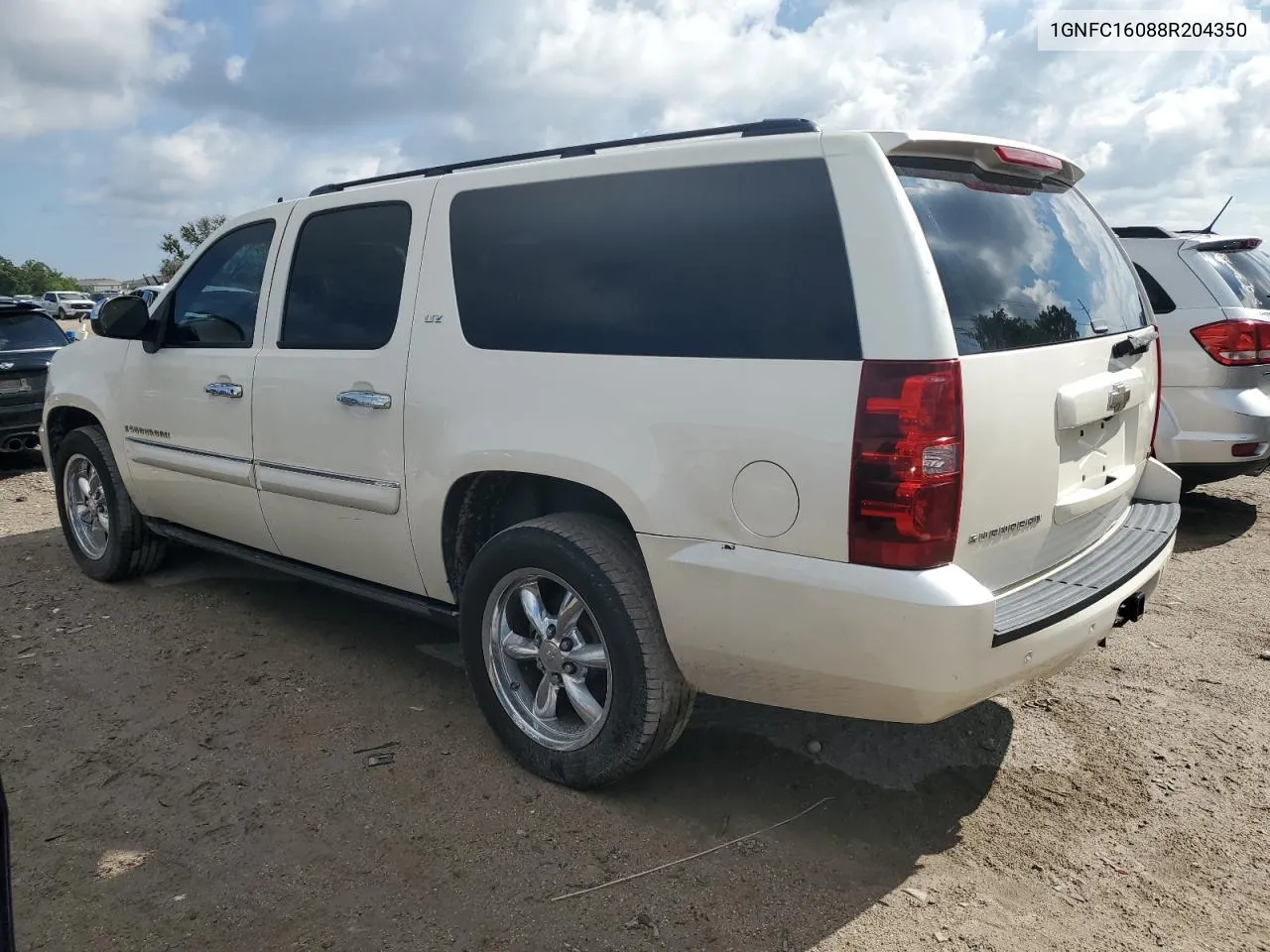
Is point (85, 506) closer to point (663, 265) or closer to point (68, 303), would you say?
point (663, 265)

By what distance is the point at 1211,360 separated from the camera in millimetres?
5777

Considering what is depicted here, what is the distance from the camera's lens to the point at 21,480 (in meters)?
8.88

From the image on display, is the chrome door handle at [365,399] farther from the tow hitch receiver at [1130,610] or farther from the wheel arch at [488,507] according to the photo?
the tow hitch receiver at [1130,610]

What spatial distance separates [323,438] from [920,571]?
2389mm

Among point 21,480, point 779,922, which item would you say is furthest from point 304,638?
point 21,480

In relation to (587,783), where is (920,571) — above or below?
above

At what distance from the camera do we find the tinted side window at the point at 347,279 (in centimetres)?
366

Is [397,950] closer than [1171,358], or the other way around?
[397,950]

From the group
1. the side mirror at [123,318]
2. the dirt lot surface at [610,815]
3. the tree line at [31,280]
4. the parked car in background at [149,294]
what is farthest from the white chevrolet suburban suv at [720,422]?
the tree line at [31,280]

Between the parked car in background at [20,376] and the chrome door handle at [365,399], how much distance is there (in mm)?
6392

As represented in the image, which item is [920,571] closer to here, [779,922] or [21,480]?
[779,922]

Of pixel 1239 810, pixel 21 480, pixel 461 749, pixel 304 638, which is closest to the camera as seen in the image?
pixel 1239 810

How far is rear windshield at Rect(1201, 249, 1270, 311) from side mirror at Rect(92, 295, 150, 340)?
236 inches

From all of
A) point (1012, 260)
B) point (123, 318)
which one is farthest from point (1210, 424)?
point (123, 318)
